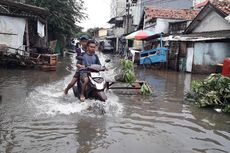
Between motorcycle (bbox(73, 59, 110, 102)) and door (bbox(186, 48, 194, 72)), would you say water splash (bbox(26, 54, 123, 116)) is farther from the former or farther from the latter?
door (bbox(186, 48, 194, 72))

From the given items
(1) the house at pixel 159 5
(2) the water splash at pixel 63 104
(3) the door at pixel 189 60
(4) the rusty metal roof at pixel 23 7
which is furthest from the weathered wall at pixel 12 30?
(1) the house at pixel 159 5

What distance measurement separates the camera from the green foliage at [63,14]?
27.1m

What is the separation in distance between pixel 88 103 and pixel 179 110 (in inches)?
94.9

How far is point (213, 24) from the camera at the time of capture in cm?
2130

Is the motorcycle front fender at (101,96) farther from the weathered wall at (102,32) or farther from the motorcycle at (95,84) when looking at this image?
the weathered wall at (102,32)

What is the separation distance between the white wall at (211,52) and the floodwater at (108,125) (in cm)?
993

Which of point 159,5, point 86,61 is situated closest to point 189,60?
point 86,61

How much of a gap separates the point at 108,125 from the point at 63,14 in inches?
883

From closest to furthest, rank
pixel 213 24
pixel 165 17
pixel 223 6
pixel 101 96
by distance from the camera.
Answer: pixel 101 96 → pixel 223 6 → pixel 213 24 → pixel 165 17

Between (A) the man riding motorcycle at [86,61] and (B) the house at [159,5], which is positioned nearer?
(A) the man riding motorcycle at [86,61]

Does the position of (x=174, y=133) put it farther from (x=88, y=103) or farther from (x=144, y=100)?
(x=144, y=100)

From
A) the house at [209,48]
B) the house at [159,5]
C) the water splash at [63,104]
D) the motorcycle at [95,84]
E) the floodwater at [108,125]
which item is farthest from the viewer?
the house at [159,5]

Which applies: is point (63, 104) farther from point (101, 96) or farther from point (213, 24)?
point (213, 24)

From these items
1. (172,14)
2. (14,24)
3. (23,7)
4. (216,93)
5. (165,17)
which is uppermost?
(172,14)
